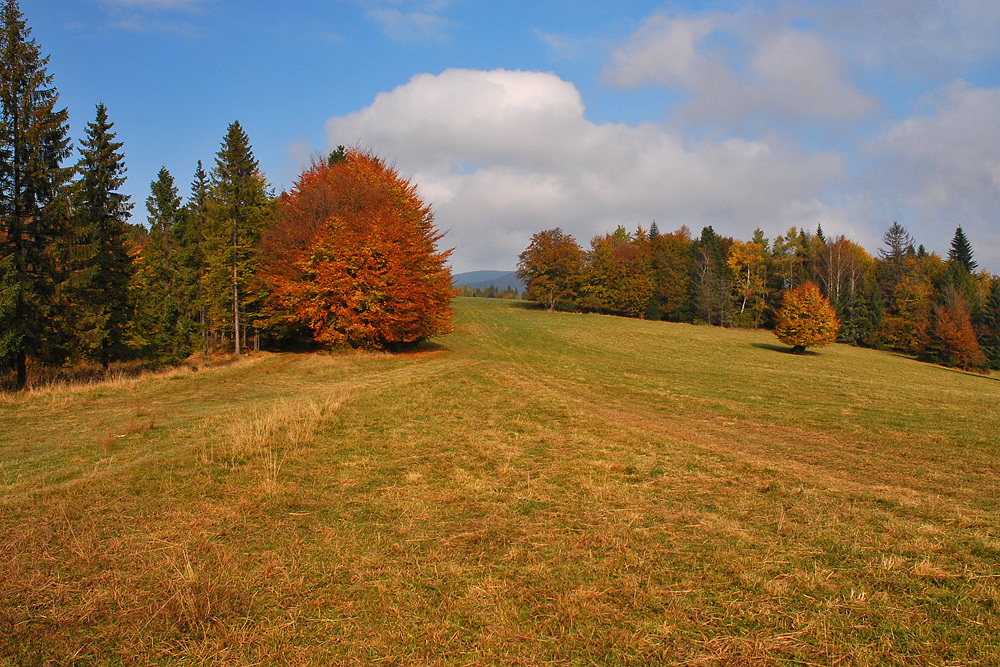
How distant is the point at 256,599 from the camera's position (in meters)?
4.45

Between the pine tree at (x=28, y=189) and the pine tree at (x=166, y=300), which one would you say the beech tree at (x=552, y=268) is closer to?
the pine tree at (x=166, y=300)

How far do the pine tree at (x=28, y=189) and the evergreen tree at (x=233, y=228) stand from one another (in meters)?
9.43

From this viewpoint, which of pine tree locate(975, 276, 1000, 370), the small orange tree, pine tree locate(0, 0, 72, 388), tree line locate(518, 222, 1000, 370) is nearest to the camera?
pine tree locate(0, 0, 72, 388)

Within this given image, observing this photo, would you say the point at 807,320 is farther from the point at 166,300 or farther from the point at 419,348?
the point at 166,300

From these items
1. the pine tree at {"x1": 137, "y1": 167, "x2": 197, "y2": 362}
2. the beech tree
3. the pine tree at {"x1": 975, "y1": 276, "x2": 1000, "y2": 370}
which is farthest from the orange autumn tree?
the pine tree at {"x1": 975, "y1": 276, "x2": 1000, "y2": 370}

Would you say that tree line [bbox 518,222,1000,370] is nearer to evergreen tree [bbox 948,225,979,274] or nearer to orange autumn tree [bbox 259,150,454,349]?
evergreen tree [bbox 948,225,979,274]

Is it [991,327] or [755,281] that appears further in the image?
[755,281]

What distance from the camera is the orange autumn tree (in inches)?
1023

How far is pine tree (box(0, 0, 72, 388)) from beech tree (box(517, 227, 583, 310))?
55639mm

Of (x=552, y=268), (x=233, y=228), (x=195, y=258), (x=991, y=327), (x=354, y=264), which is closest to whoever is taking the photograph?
(x=354, y=264)

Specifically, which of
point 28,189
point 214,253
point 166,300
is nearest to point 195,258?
point 166,300

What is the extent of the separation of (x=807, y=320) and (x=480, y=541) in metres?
47.2

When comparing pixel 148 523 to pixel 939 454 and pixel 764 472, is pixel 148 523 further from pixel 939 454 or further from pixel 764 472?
pixel 939 454

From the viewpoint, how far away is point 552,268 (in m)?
72.3
